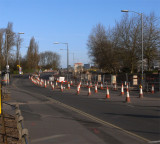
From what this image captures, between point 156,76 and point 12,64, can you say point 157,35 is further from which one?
point 12,64

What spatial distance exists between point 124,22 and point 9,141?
38813 mm

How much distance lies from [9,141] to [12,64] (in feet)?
252

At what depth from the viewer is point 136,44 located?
40.3 metres

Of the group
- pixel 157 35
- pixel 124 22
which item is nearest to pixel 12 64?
pixel 124 22

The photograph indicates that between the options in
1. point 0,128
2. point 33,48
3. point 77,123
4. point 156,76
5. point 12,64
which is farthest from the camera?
Result: point 33,48

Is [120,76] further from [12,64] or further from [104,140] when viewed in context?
[12,64]

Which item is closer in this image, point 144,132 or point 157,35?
point 144,132

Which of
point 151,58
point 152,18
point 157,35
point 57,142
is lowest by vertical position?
point 57,142

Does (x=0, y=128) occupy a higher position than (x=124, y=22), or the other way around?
(x=124, y=22)

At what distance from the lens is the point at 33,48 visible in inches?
3519

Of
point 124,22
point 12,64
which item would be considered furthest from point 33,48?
point 124,22

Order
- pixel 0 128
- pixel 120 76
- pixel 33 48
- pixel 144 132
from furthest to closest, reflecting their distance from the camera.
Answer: pixel 33 48 < pixel 120 76 < pixel 0 128 < pixel 144 132

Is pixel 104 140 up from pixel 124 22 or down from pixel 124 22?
down

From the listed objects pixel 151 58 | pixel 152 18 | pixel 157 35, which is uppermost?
pixel 152 18
